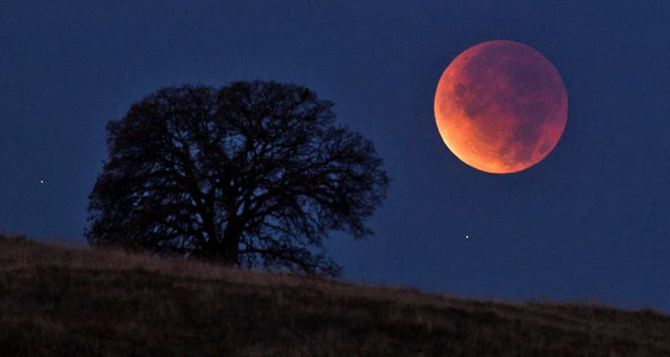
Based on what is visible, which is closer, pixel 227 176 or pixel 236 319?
pixel 236 319

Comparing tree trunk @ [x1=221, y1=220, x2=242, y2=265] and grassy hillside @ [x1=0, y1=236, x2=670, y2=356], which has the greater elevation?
tree trunk @ [x1=221, y1=220, x2=242, y2=265]

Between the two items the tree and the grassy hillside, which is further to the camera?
the tree

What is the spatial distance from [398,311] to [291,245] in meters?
14.7

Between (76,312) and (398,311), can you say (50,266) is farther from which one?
(398,311)

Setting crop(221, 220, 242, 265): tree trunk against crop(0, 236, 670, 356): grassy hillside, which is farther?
crop(221, 220, 242, 265): tree trunk

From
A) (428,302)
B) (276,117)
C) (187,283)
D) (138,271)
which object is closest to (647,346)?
(428,302)

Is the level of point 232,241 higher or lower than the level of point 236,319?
higher

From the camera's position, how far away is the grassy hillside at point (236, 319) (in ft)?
50.9

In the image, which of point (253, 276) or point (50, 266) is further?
point (253, 276)

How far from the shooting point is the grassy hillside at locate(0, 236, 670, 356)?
610 inches

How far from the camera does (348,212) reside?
34.7 meters

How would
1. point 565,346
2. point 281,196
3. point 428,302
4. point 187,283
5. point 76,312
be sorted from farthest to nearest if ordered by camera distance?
point 281,196 < point 428,302 < point 187,283 < point 565,346 < point 76,312

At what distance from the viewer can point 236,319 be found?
17484mm

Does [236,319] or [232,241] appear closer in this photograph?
[236,319]
